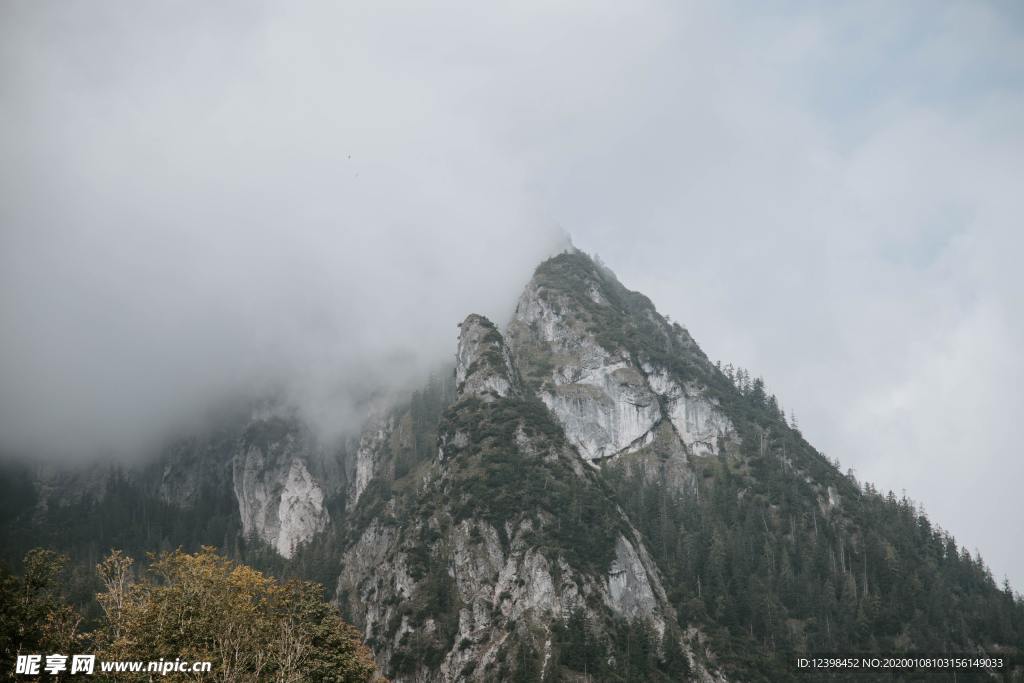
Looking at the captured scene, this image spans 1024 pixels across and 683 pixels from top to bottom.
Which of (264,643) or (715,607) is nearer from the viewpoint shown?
(264,643)

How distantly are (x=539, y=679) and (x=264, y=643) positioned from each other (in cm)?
9087

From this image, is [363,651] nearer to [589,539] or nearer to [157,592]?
[157,592]

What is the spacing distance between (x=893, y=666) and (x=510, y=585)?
86.8 meters

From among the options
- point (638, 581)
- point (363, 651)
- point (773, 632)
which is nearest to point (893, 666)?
point (773, 632)

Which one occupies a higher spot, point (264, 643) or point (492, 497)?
point (492, 497)

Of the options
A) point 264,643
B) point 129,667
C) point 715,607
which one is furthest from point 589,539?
point 129,667

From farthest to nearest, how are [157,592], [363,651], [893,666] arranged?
[893,666], [363,651], [157,592]

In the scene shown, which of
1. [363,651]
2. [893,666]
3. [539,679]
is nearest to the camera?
[363,651]

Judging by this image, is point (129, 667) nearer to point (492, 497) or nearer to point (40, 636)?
point (40, 636)

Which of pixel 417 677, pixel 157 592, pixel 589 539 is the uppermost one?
pixel 589 539

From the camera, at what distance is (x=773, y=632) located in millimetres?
191375

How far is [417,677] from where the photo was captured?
167 metres

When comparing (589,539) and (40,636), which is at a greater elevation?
(589,539)

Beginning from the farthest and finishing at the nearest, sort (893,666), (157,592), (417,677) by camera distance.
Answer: (893,666) → (417,677) → (157,592)
